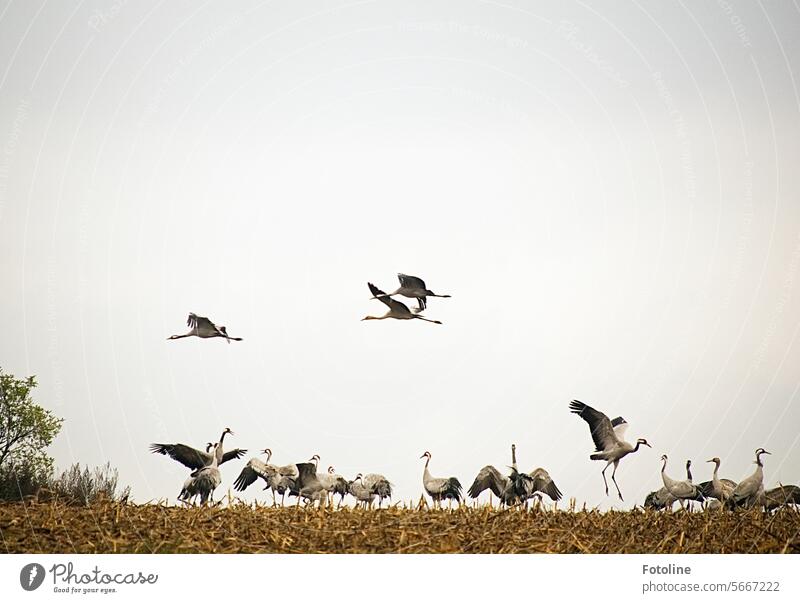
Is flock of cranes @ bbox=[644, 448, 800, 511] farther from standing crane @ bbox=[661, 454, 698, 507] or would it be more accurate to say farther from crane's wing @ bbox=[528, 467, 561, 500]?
crane's wing @ bbox=[528, 467, 561, 500]

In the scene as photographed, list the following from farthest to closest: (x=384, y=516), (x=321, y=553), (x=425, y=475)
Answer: (x=425, y=475), (x=384, y=516), (x=321, y=553)

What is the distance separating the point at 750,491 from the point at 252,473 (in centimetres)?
468

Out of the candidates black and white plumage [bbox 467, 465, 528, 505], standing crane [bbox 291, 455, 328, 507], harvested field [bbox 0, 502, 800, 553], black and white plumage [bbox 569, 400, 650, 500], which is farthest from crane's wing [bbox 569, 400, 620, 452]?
standing crane [bbox 291, 455, 328, 507]

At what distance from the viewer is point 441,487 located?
358 inches

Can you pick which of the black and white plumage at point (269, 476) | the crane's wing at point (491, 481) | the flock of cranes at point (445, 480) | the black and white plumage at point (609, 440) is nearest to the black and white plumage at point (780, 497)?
the flock of cranes at point (445, 480)

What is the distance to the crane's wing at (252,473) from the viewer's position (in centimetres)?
875

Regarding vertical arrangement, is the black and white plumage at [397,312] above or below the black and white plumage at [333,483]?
above

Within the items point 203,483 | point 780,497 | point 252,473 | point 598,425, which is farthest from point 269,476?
point 780,497

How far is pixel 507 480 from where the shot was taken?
8570mm

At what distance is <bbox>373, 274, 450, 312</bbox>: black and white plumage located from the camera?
343 inches

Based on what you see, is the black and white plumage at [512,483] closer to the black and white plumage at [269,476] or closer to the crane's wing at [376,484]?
the crane's wing at [376,484]
